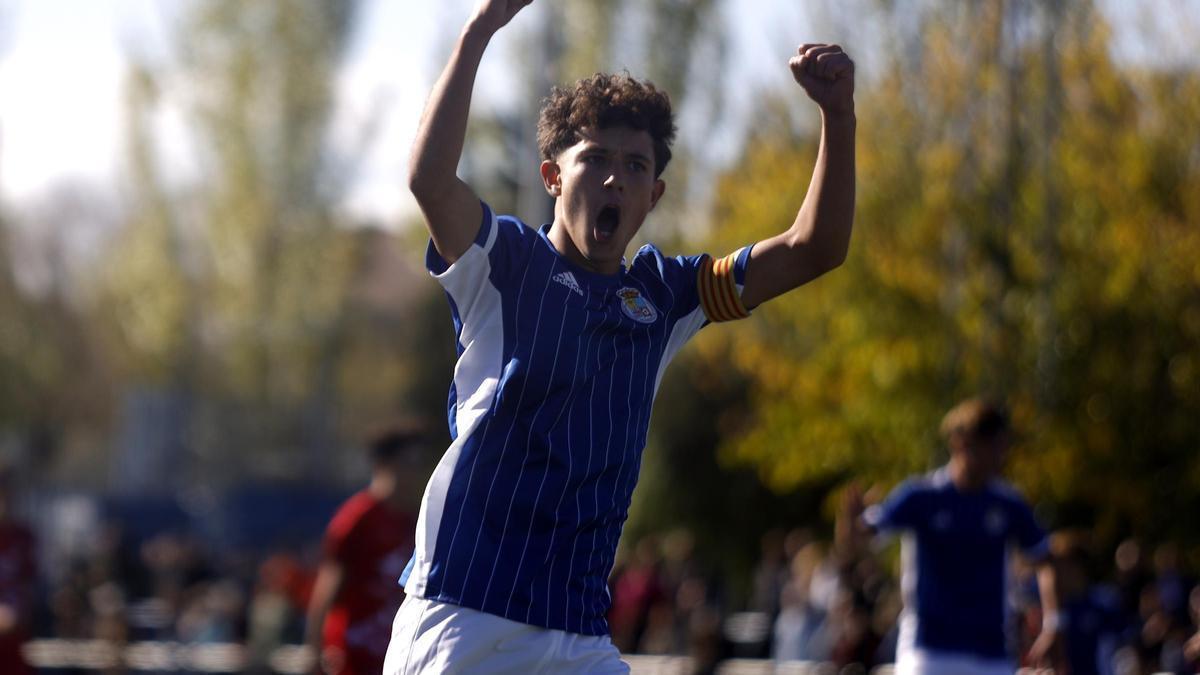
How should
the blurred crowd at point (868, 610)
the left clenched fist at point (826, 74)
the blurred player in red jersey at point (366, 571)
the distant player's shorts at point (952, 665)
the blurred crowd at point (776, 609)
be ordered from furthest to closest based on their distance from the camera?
the blurred crowd at point (776, 609) → the blurred crowd at point (868, 610) → the blurred player in red jersey at point (366, 571) → the distant player's shorts at point (952, 665) → the left clenched fist at point (826, 74)

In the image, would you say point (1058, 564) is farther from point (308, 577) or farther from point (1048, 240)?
point (308, 577)

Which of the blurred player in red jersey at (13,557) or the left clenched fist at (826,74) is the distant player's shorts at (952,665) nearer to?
the left clenched fist at (826,74)

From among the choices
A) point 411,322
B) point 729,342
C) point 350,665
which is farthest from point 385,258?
point 350,665

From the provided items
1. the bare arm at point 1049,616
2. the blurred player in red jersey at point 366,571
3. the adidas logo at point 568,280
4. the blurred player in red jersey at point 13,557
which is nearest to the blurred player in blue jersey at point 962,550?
the bare arm at point 1049,616

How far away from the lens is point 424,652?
436cm

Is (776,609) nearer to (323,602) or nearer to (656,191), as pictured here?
(323,602)

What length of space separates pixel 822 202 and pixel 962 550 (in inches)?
181

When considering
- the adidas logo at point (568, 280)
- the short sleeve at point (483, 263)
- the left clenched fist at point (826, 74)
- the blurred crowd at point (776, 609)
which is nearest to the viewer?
the short sleeve at point (483, 263)

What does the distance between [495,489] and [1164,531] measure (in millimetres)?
18348

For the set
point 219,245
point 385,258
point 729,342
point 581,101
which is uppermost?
point 385,258

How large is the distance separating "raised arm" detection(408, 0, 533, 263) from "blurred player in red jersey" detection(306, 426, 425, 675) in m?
5.48

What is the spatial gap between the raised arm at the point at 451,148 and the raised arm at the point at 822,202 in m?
0.78

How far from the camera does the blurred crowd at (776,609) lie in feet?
45.9

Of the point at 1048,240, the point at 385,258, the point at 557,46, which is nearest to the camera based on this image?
the point at 557,46
